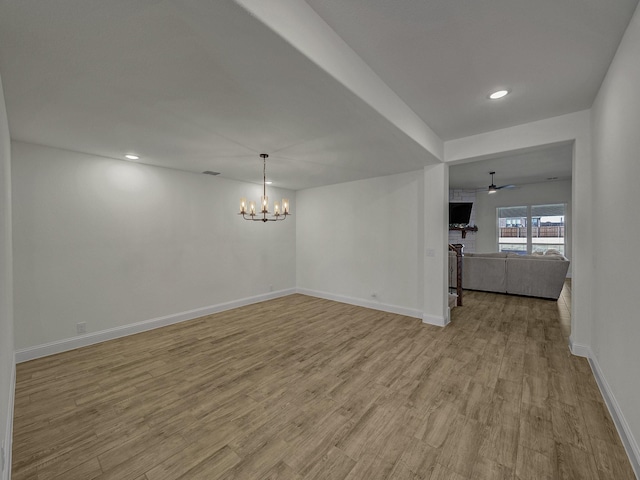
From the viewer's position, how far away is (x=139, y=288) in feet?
13.0

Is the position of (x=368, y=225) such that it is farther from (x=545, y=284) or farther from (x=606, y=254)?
(x=545, y=284)

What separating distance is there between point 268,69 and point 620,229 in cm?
270

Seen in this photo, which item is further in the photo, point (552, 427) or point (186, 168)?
point (186, 168)

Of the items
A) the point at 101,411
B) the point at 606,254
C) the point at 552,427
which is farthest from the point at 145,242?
the point at 606,254

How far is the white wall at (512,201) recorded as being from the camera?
7.61 meters

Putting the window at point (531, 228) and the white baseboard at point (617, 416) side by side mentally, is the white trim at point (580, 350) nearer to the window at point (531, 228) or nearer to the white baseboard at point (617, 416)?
the white baseboard at point (617, 416)

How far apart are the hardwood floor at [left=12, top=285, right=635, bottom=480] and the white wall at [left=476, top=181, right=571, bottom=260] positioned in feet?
18.4

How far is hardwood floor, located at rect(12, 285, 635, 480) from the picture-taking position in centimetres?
164

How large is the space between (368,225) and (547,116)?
2.94 metres

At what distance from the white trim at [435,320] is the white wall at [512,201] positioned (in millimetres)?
5945

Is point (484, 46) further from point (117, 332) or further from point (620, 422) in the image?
point (117, 332)

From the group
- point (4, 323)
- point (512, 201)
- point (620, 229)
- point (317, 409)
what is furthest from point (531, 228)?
point (4, 323)

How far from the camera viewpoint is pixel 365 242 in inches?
206

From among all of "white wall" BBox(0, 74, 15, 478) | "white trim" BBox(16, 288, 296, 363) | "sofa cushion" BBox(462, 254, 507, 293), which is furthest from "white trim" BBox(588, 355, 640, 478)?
"white trim" BBox(16, 288, 296, 363)
